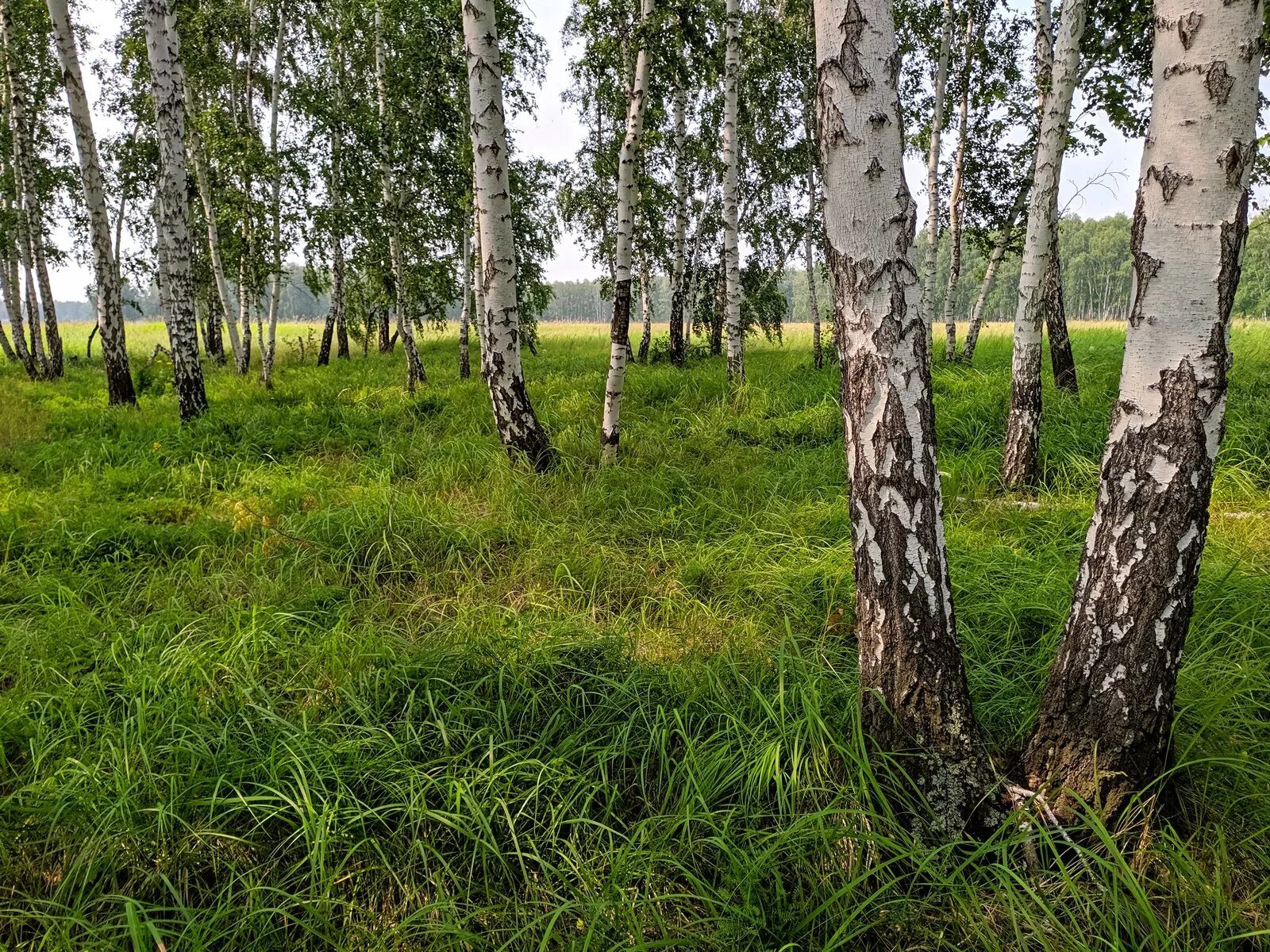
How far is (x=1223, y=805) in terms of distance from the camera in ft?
6.14

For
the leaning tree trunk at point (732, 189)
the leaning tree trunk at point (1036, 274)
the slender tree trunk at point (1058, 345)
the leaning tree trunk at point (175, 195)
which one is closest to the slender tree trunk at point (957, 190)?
the slender tree trunk at point (1058, 345)

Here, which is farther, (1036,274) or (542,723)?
(1036,274)

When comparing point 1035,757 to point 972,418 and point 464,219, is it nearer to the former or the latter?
point 972,418

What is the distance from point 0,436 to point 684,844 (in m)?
8.39

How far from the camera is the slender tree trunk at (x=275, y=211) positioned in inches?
382

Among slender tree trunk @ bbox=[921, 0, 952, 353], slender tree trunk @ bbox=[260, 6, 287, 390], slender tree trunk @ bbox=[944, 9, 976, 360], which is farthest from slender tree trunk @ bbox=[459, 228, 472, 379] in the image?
slender tree trunk @ bbox=[944, 9, 976, 360]

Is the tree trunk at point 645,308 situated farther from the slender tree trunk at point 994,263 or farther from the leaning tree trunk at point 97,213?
the leaning tree trunk at point 97,213

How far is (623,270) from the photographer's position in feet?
20.7

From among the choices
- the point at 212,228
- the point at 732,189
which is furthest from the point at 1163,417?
the point at 212,228

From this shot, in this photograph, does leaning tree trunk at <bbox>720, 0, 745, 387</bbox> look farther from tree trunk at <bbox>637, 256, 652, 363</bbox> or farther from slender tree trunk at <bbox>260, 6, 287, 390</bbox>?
slender tree trunk at <bbox>260, 6, 287, 390</bbox>

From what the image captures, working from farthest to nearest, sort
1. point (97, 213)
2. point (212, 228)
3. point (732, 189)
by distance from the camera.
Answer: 1. point (212, 228)
2. point (732, 189)
3. point (97, 213)

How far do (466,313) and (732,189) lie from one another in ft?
18.7

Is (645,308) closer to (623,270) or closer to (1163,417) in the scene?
(623,270)

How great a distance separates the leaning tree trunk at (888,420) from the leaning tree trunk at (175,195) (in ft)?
26.5
